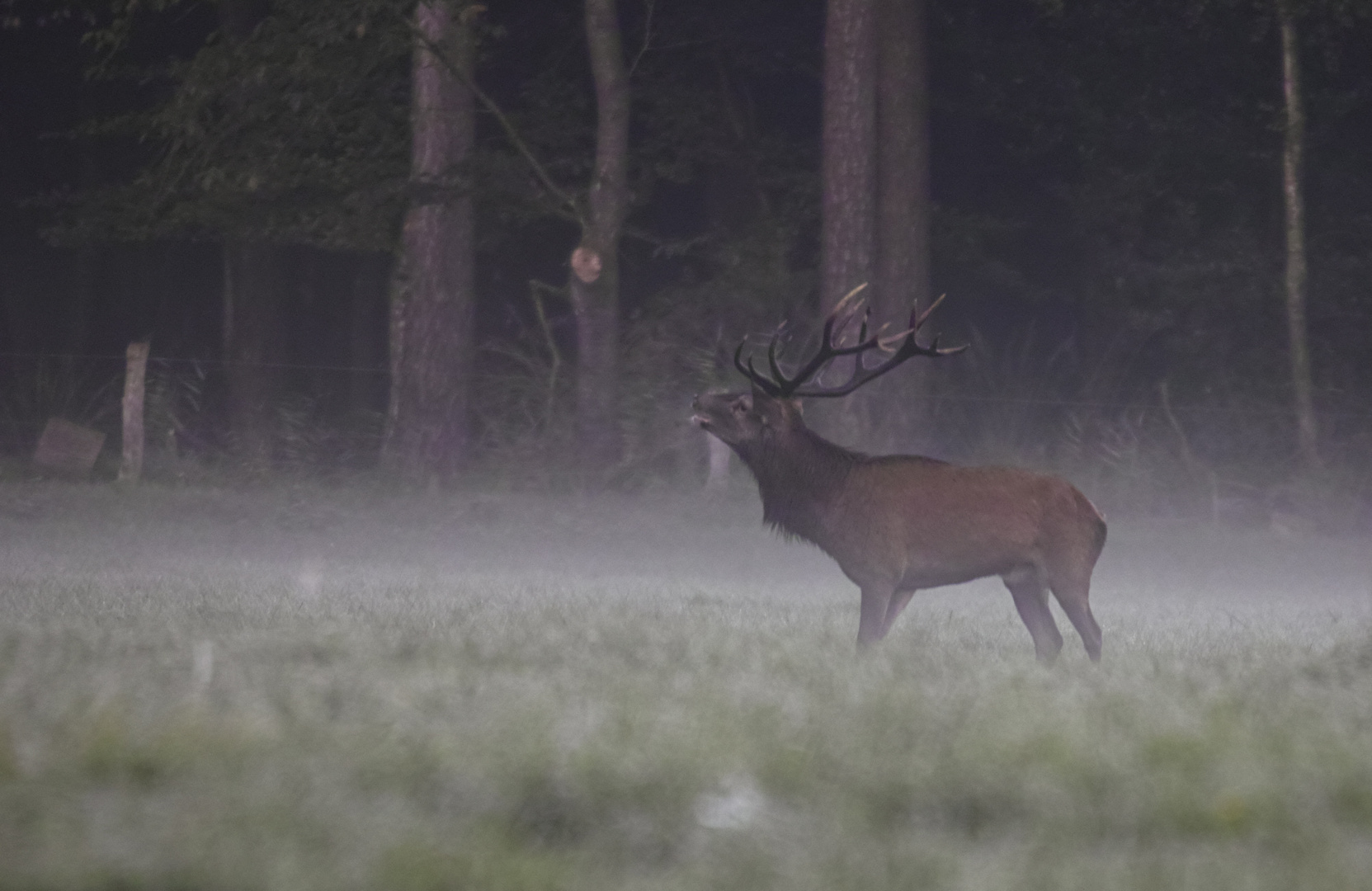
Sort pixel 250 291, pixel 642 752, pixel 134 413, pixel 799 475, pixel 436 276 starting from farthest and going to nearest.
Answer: pixel 250 291
pixel 436 276
pixel 134 413
pixel 799 475
pixel 642 752

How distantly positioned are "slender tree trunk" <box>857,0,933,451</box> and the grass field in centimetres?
968

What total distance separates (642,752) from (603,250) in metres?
14.8

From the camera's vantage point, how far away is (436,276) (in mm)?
19672


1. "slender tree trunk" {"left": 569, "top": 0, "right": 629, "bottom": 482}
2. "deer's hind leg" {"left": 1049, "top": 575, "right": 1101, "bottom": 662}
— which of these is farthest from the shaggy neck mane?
"slender tree trunk" {"left": 569, "top": 0, "right": 629, "bottom": 482}

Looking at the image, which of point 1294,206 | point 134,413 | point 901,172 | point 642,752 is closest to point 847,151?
point 901,172

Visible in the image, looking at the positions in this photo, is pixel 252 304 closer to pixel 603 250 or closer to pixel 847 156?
pixel 603 250

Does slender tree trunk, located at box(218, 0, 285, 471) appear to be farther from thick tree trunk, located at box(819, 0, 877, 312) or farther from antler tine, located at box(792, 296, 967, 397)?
antler tine, located at box(792, 296, 967, 397)

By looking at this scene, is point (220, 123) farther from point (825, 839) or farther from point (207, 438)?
point (825, 839)

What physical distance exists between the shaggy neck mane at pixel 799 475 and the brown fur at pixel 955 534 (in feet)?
0.04

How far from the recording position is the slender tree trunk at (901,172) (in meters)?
19.6

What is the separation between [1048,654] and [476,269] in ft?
68.9

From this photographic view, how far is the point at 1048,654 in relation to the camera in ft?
30.5

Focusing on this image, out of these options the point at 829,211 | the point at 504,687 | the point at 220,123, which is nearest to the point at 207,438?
the point at 220,123

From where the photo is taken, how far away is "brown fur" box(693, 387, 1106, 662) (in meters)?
9.53
